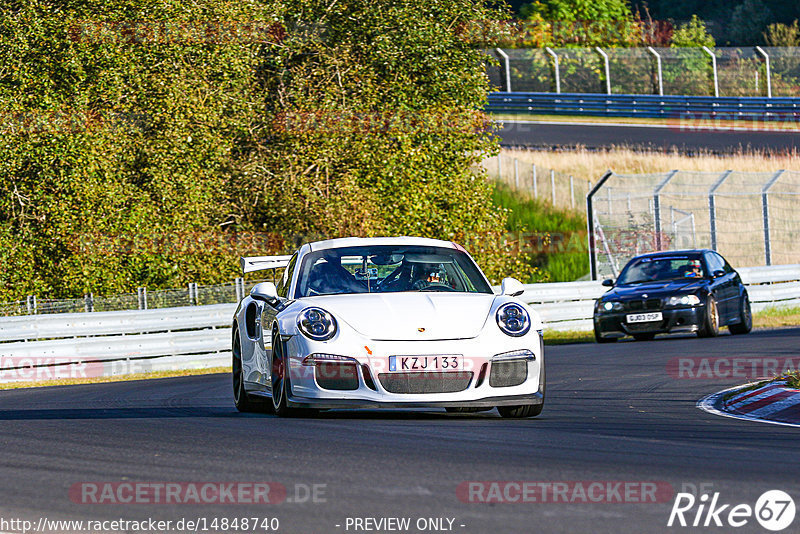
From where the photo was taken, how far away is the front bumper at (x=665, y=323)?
67.3ft

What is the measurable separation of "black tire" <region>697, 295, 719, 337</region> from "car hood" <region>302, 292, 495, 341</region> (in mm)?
11691

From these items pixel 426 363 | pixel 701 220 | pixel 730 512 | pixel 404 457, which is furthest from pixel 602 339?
pixel 701 220

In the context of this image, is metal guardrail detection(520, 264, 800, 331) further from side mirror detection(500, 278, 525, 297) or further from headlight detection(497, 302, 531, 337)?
headlight detection(497, 302, 531, 337)

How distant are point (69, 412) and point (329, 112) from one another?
57.4ft

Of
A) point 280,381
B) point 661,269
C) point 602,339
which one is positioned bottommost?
point 602,339

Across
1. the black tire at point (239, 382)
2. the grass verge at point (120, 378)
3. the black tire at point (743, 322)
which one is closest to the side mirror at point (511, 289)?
the black tire at point (239, 382)

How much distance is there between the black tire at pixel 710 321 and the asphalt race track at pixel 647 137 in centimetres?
2341

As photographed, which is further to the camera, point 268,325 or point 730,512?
point 268,325

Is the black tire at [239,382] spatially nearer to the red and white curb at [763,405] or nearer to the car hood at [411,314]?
the car hood at [411,314]

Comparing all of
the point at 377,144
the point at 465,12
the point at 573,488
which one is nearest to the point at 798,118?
the point at 465,12

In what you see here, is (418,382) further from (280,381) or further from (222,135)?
(222,135)

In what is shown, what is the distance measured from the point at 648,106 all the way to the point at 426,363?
1644 inches

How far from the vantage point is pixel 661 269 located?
864 inches

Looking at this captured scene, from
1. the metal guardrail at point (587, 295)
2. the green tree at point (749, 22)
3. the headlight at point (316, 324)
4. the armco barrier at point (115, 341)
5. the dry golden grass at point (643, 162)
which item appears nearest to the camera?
the headlight at point (316, 324)
